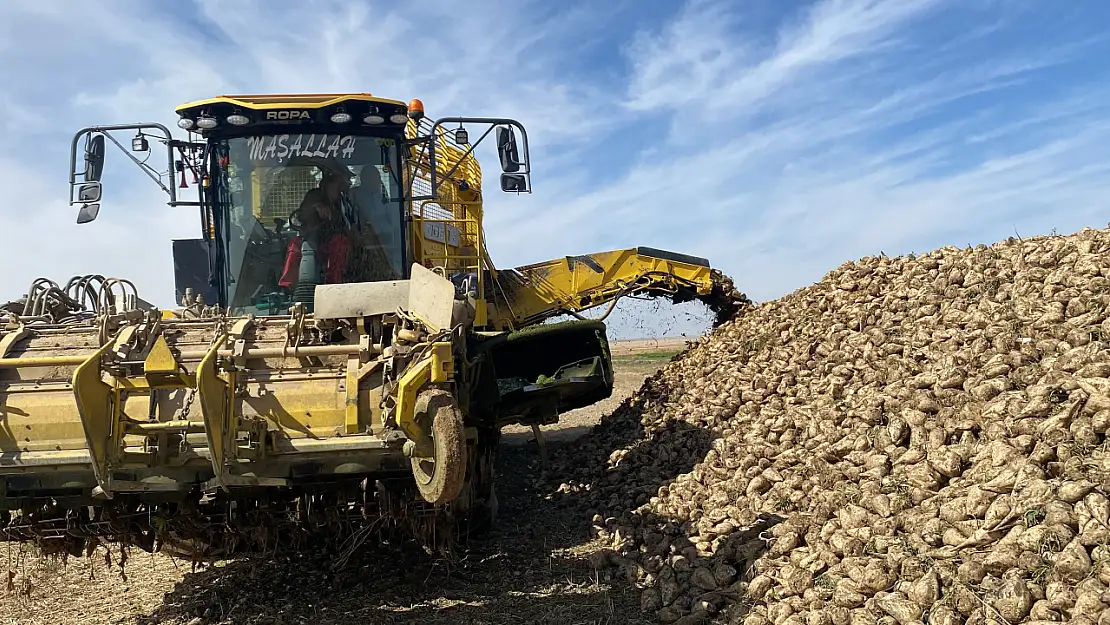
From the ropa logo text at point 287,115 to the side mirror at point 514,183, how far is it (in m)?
1.44

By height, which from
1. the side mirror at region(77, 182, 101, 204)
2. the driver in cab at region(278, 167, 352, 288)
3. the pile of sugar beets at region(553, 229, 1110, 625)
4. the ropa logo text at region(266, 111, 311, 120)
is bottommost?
the pile of sugar beets at region(553, 229, 1110, 625)

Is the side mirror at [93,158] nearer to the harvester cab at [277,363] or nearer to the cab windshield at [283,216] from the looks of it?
the harvester cab at [277,363]

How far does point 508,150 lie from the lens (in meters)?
5.93

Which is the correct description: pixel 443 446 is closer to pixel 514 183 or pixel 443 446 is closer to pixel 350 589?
pixel 350 589

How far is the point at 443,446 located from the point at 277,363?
1317mm

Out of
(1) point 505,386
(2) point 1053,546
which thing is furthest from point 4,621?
(2) point 1053,546

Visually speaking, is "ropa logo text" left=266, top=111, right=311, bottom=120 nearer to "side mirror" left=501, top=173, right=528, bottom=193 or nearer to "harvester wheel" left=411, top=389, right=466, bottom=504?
"side mirror" left=501, top=173, right=528, bottom=193

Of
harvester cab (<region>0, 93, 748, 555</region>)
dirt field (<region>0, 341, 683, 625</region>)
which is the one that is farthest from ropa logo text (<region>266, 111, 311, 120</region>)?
dirt field (<region>0, 341, 683, 625</region>)

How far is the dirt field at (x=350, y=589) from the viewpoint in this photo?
4.66 meters

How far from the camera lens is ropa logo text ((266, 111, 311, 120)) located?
5926 millimetres

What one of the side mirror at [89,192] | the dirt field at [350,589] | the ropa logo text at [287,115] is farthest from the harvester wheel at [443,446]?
the side mirror at [89,192]

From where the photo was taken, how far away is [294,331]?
4473mm

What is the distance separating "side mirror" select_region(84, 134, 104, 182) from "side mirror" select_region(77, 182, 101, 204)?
0.15ft

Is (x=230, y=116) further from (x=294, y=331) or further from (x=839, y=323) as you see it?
(x=839, y=323)
